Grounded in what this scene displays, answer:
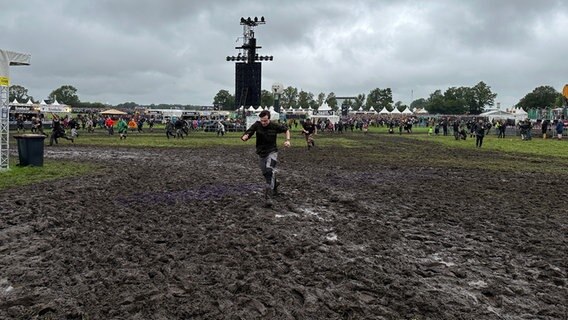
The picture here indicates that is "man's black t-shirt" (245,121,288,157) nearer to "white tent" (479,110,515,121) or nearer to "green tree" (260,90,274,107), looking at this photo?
"white tent" (479,110,515,121)

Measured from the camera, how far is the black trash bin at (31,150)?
15406mm

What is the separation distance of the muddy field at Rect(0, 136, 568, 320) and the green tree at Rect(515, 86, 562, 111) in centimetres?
14715

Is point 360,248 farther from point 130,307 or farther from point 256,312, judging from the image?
point 130,307

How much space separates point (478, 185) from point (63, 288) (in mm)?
11272

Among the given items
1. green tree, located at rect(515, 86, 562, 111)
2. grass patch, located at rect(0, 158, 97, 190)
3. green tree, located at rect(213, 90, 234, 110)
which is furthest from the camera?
green tree, located at rect(213, 90, 234, 110)

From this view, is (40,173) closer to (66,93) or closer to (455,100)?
(455,100)

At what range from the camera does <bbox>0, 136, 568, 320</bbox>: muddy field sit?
4.58 m

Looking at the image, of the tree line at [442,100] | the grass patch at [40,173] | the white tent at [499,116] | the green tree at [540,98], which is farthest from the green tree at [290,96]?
the grass patch at [40,173]

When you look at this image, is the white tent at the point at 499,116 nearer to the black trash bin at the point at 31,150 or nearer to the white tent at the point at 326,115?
the white tent at the point at 326,115

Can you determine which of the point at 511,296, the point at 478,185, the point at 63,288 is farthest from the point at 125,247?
the point at 478,185

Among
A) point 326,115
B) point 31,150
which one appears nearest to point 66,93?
point 326,115

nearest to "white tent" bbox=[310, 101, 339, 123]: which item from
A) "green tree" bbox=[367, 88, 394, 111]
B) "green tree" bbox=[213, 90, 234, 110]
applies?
"green tree" bbox=[213, 90, 234, 110]

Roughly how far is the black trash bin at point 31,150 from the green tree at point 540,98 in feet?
484

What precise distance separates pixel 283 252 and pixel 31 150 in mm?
12595
